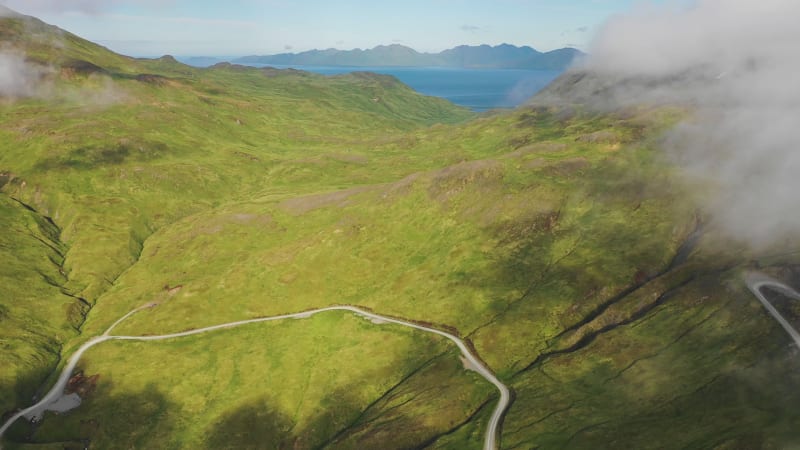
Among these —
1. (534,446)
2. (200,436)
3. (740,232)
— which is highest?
(740,232)

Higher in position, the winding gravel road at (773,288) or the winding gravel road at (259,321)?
the winding gravel road at (773,288)

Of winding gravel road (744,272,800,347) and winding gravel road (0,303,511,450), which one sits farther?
winding gravel road (0,303,511,450)

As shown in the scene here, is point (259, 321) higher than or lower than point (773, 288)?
lower

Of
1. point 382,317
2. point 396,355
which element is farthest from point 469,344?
point 382,317

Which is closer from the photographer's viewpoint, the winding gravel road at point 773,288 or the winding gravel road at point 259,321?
the winding gravel road at point 773,288

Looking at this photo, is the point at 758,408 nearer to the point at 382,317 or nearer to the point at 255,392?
the point at 382,317
